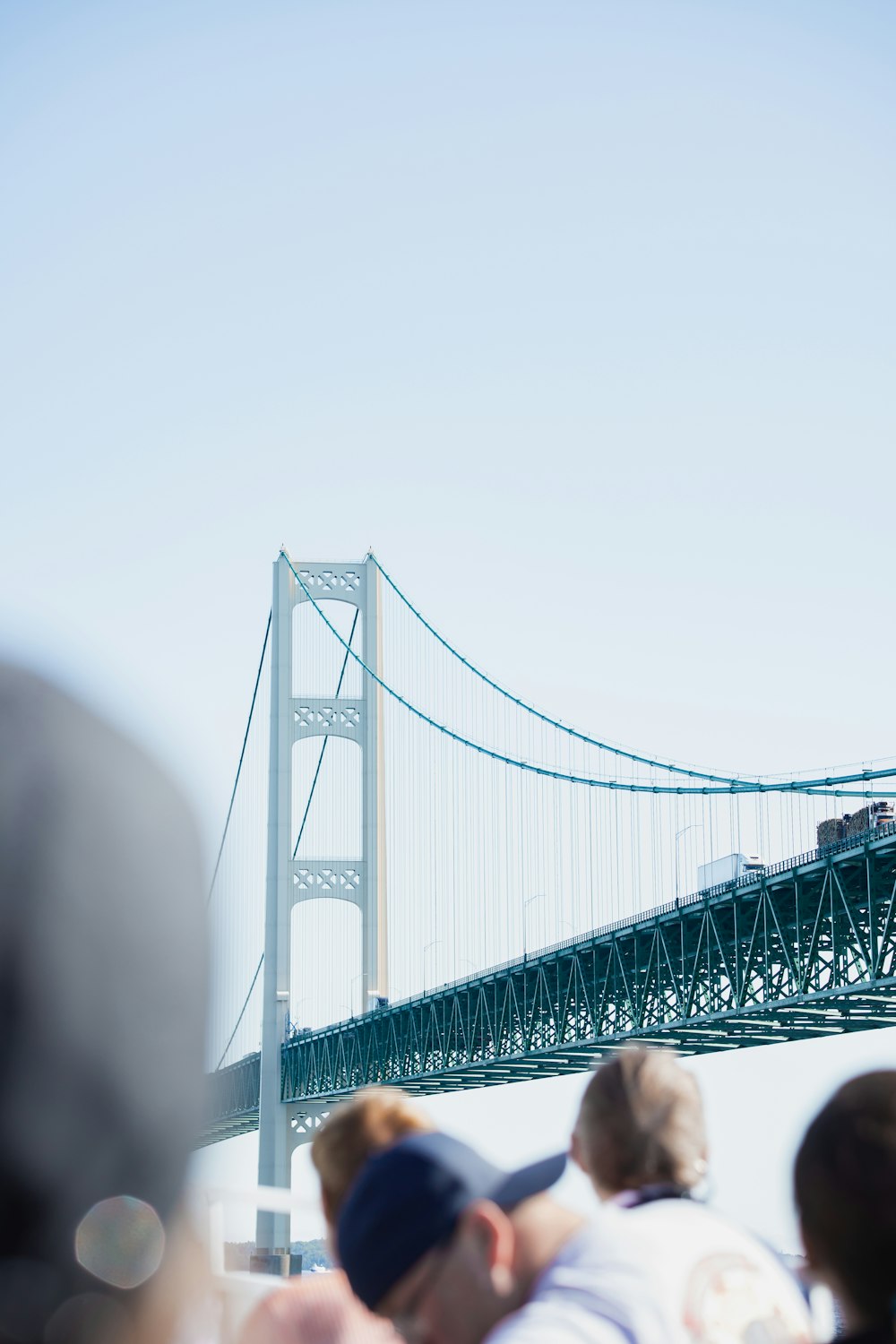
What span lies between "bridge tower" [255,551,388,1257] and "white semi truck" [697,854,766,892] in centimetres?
848

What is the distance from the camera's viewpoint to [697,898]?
32.4 meters

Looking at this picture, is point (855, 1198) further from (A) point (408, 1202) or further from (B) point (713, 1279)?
(B) point (713, 1279)

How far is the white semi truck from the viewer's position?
3189 centimetres

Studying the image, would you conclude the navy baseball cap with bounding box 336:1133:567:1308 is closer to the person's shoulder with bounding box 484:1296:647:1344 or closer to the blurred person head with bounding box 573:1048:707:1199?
the person's shoulder with bounding box 484:1296:647:1344

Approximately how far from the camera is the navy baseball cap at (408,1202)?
1.33 m

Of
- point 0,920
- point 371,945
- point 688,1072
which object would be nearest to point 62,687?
point 0,920

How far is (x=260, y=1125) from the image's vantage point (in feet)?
128

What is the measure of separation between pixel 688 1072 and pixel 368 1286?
1011 mm

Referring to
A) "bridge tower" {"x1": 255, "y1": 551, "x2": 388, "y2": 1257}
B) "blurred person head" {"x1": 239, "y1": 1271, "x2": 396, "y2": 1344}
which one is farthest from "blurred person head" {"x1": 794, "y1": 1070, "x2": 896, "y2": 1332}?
"bridge tower" {"x1": 255, "y1": 551, "x2": 388, "y2": 1257}

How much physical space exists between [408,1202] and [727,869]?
3172 cm

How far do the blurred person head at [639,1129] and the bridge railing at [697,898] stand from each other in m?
25.8

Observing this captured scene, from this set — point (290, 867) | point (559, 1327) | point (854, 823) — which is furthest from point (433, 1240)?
point (290, 867)

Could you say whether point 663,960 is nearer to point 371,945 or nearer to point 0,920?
point 371,945

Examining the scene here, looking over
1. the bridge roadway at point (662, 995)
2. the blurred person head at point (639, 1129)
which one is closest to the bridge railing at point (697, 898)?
the bridge roadway at point (662, 995)
